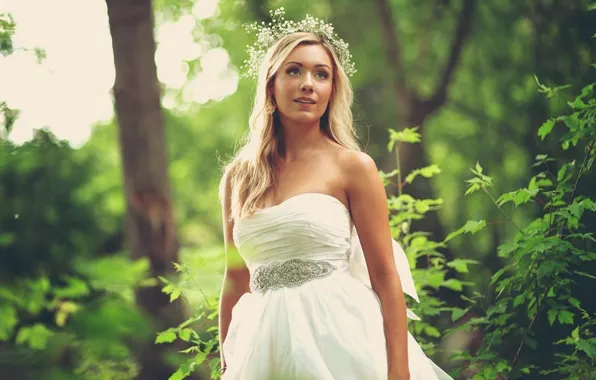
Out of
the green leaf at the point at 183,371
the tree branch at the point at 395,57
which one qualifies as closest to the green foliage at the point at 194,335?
the green leaf at the point at 183,371

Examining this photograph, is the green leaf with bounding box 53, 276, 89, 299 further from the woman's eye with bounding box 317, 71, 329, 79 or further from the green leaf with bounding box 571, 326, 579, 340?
the green leaf with bounding box 571, 326, 579, 340

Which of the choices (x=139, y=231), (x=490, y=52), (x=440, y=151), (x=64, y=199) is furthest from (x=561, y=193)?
(x=440, y=151)

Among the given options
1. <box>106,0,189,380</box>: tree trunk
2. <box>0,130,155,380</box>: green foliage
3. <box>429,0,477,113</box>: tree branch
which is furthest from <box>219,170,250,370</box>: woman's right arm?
<box>429,0,477,113</box>: tree branch

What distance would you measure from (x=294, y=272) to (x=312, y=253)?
0.10 metres

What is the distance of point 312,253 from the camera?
8.86ft

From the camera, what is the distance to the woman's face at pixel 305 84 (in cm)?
295

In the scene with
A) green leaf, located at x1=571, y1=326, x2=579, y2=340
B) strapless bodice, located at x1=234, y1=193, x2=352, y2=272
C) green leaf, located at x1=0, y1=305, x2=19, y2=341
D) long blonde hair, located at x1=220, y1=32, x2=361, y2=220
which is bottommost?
green leaf, located at x1=571, y1=326, x2=579, y2=340

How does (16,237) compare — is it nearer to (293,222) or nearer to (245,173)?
(293,222)

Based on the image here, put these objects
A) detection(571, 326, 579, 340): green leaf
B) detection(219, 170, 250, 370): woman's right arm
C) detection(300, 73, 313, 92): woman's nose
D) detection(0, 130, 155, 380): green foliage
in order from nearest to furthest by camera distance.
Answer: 1. detection(0, 130, 155, 380): green foliage
2. detection(300, 73, 313, 92): woman's nose
3. detection(219, 170, 250, 370): woman's right arm
4. detection(571, 326, 579, 340): green leaf

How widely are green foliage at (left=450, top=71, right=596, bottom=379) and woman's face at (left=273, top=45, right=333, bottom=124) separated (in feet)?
2.53

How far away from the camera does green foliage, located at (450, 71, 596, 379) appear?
123 inches

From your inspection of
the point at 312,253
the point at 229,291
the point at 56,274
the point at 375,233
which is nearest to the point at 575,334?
the point at 375,233

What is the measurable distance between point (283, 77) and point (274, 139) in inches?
10.4

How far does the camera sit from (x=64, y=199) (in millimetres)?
780
